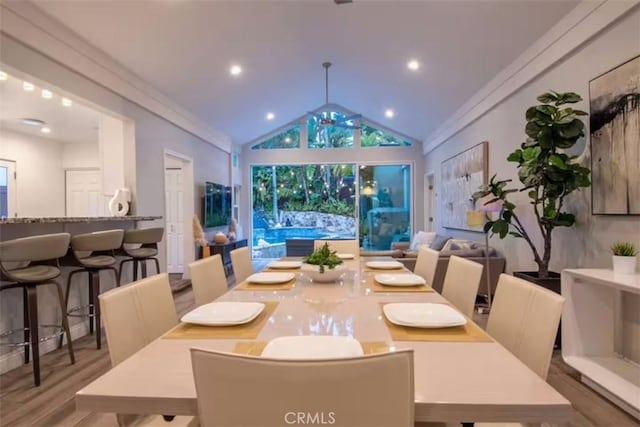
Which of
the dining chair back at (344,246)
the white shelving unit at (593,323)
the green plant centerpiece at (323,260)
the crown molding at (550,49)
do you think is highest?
the crown molding at (550,49)

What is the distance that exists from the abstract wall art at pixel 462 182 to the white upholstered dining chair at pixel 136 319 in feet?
13.5

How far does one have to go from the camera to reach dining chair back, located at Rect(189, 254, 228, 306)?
2.11 m

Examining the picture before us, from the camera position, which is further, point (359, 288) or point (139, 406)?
point (359, 288)

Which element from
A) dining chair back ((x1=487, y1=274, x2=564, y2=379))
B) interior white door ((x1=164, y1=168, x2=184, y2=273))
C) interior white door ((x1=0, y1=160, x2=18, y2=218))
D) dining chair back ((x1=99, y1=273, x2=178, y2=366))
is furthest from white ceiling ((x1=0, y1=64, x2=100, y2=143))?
dining chair back ((x1=487, y1=274, x2=564, y2=379))

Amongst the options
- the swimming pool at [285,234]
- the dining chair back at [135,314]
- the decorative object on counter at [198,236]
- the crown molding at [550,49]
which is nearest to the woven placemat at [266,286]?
the dining chair back at [135,314]

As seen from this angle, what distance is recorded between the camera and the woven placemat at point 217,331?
1.27 m

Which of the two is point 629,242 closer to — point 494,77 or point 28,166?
point 494,77

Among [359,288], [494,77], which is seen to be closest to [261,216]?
[494,77]

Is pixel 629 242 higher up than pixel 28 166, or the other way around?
pixel 28 166

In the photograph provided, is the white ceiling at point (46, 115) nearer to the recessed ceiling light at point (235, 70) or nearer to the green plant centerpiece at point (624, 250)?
the recessed ceiling light at point (235, 70)

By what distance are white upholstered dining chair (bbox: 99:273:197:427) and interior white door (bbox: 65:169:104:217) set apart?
6.66 meters

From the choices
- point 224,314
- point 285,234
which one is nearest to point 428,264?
point 224,314

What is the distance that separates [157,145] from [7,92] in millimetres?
1824

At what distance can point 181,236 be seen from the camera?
22.1 ft
